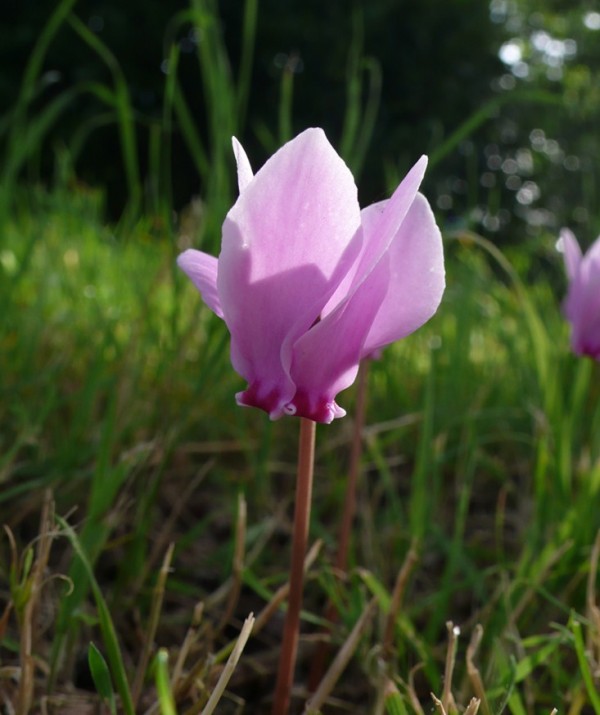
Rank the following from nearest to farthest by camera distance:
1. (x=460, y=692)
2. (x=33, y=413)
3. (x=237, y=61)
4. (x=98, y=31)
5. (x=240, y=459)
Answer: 1. (x=460, y=692)
2. (x=33, y=413)
3. (x=240, y=459)
4. (x=98, y=31)
5. (x=237, y=61)

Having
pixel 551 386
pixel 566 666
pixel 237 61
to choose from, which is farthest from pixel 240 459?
pixel 237 61

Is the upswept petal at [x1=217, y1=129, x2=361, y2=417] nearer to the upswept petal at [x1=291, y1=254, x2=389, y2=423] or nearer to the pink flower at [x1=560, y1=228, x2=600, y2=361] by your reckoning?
the upswept petal at [x1=291, y1=254, x2=389, y2=423]

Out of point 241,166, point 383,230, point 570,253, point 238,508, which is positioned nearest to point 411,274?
point 383,230

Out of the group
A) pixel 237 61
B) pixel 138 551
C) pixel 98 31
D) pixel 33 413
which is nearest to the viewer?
pixel 138 551

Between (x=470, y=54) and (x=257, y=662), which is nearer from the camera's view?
(x=257, y=662)

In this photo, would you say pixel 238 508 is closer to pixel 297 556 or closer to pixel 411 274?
pixel 297 556

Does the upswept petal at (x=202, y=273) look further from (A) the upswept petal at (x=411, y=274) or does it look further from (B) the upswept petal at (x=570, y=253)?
(B) the upswept petal at (x=570, y=253)

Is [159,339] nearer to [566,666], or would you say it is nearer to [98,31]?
[566,666]
